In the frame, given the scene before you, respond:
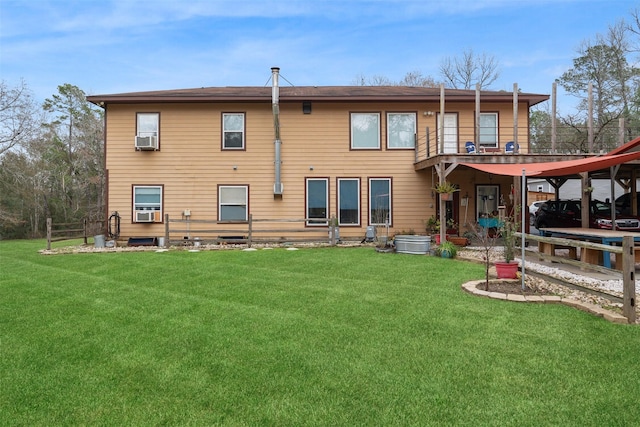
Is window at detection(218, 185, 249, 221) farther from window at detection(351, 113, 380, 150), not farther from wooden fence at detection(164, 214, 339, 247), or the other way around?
window at detection(351, 113, 380, 150)

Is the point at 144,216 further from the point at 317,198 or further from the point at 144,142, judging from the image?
the point at 317,198

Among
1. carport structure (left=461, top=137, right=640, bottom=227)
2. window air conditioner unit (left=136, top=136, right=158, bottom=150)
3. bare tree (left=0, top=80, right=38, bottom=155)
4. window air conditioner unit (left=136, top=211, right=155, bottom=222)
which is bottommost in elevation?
window air conditioner unit (left=136, top=211, right=155, bottom=222)

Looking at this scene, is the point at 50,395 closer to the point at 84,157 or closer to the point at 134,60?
the point at 134,60

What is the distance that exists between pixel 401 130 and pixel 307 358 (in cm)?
1151

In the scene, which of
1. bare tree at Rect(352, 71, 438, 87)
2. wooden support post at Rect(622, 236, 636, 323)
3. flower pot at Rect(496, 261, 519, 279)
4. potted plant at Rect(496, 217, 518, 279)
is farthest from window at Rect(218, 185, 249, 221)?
bare tree at Rect(352, 71, 438, 87)

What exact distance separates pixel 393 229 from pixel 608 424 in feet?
37.3

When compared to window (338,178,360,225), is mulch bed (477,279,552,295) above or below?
below

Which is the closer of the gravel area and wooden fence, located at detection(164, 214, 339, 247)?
the gravel area

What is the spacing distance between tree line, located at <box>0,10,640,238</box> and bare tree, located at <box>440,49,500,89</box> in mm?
63

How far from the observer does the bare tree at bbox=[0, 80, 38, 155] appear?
70.9 ft

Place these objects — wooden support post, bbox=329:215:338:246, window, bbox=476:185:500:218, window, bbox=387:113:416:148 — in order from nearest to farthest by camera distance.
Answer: wooden support post, bbox=329:215:338:246 < window, bbox=387:113:416:148 < window, bbox=476:185:500:218

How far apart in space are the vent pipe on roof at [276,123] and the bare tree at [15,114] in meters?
16.9

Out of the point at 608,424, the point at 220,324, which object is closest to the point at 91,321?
the point at 220,324

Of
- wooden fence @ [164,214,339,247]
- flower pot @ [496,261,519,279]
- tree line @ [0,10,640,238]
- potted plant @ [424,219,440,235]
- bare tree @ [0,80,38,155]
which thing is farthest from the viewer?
tree line @ [0,10,640,238]
